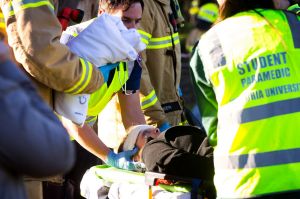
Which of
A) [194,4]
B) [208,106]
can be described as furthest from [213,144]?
[194,4]

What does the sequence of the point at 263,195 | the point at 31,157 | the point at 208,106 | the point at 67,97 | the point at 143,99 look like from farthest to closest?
the point at 143,99 → the point at 67,97 → the point at 208,106 → the point at 263,195 → the point at 31,157

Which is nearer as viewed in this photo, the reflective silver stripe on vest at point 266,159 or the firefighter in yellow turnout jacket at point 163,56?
the reflective silver stripe on vest at point 266,159

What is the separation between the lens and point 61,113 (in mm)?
3260

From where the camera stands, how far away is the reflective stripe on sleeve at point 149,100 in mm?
4773

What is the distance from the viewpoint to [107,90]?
3875 millimetres

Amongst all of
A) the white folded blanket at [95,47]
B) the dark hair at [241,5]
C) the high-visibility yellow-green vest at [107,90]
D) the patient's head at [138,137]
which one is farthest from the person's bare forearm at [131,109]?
the dark hair at [241,5]

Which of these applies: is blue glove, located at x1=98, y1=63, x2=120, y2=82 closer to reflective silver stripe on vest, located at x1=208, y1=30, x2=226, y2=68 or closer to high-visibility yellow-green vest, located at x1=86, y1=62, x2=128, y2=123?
high-visibility yellow-green vest, located at x1=86, y1=62, x2=128, y2=123

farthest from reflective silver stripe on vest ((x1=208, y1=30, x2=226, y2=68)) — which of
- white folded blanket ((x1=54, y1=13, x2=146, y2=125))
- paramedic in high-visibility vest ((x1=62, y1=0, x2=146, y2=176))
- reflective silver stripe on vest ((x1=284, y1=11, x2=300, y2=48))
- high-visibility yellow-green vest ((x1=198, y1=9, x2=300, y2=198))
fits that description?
paramedic in high-visibility vest ((x1=62, y1=0, x2=146, y2=176))

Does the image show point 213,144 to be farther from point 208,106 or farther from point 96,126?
point 96,126

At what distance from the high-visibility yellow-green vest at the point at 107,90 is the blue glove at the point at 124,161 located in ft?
0.87

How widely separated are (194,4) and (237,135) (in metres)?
12.0

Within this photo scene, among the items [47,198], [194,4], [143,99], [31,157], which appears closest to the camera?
[31,157]

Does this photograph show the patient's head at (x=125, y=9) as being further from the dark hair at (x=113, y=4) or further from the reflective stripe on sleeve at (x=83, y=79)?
Answer: the reflective stripe on sleeve at (x=83, y=79)

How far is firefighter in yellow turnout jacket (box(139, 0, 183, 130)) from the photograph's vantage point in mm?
5039
